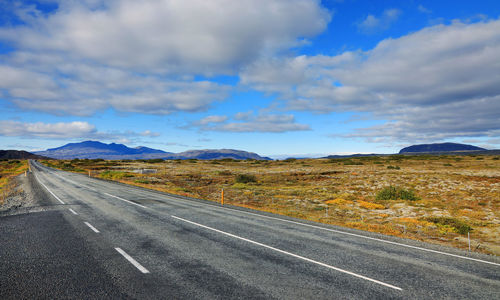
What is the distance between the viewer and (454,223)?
51.5ft

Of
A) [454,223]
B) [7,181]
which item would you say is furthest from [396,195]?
[7,181]

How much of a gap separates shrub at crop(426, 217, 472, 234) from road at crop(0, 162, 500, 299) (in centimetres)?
577

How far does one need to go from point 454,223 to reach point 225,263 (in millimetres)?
15295

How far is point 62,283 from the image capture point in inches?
251

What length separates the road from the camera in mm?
6125

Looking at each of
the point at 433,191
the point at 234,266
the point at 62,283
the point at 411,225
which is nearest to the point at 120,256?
the point at 62,283

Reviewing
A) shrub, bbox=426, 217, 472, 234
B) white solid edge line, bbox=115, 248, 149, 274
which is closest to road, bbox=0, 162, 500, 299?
white solid edge line, bbox=115, 248, 149, 274

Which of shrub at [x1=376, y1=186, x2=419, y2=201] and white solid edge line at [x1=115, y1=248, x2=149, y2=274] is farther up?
white solid edge line at [x1=115, y1=248, x2=149, y2=274]

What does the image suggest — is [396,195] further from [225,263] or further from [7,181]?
[7,181]

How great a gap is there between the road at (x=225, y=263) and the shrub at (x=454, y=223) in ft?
18.9

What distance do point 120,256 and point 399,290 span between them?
26.0 ft

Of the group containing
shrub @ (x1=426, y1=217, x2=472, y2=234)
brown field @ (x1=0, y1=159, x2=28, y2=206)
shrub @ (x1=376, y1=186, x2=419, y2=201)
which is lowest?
shrub @ (x1=426, y1=217, x2=472, y2=234)

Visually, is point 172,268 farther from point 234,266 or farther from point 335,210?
point 335,210

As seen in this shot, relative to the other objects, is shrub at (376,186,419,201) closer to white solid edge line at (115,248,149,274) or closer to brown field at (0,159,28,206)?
white solid edge line at (115,248,149,274)
